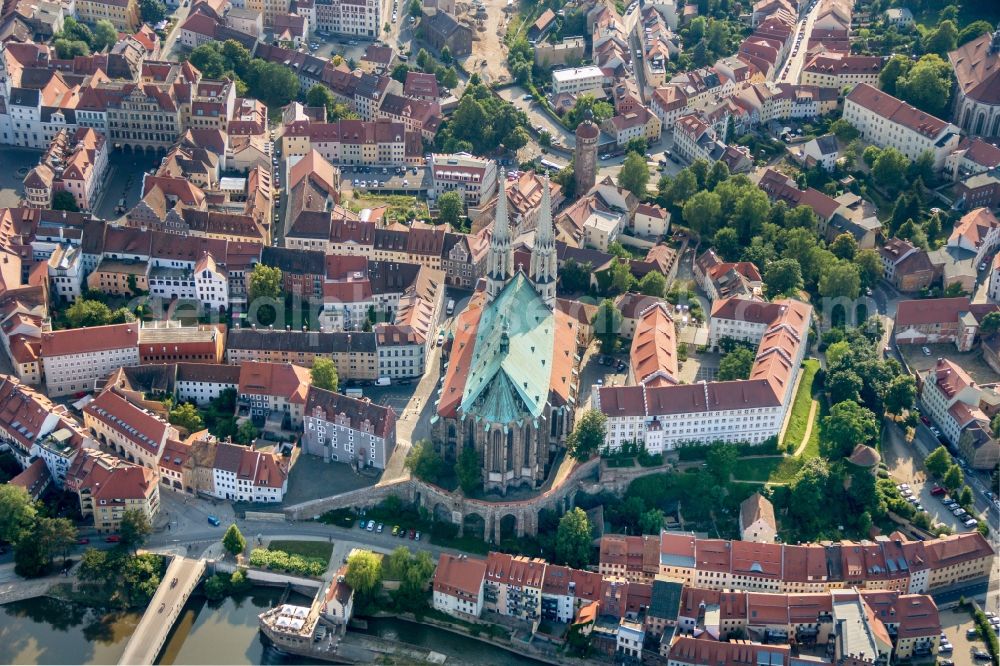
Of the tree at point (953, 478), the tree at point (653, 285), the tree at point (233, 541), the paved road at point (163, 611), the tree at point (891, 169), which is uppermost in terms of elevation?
the tree at point (891, 169)

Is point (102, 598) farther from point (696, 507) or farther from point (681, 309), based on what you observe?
point (681, 309)

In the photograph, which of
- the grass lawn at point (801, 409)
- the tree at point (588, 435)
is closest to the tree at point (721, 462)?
the grass lawn at point (801, 409)

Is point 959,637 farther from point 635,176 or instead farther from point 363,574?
point 635,176

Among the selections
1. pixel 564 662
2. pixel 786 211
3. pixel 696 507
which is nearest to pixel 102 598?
pixel 564 662

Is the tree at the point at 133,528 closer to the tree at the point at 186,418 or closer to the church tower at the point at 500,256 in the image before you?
the tree at the point at 186,418

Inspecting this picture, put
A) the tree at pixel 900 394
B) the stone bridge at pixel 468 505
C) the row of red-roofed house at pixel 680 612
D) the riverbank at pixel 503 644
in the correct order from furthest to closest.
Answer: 1. the tree at pixel 900 394
2. the stone bridge at pixel 468 505
3. the riverbank at pixel 503 644
4. the row of red-roofed house at pixel 680 612

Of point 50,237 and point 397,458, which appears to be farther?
point 50,237
